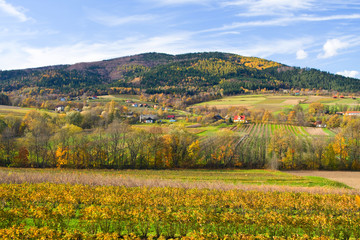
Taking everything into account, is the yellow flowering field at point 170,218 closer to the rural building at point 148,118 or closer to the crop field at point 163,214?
the crop field at point 163,214

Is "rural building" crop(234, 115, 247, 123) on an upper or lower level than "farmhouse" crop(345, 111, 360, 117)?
lower

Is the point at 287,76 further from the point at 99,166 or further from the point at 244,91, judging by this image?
the point at 99,166

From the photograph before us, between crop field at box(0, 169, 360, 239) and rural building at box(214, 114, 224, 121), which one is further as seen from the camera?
rural building at box(214, 114, 224, 121)

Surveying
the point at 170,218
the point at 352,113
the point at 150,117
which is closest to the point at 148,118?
the point at 150,117

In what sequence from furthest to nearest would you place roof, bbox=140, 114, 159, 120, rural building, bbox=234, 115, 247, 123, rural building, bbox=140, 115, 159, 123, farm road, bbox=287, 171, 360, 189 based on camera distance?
roof, bbox=140, 114, 159, 120
rural building, bbox=140, 115, 159, 123
rural building, bbox=234, 115, 247, 123
farm road, bbox=287, 171, 360, 189

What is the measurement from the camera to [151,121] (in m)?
91.2

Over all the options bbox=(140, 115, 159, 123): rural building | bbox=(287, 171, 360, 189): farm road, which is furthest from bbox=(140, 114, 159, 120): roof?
bbox=(287, 171, 360, 189): farm road

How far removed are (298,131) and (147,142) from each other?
48874mm

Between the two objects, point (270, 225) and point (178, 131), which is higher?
point (178, 131)

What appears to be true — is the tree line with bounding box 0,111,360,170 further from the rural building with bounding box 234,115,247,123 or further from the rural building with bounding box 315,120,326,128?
the rural building with bounding box 234,115,247,123

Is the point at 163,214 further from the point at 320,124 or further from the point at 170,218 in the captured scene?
the point at 320,124

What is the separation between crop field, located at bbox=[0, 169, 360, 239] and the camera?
1327cm

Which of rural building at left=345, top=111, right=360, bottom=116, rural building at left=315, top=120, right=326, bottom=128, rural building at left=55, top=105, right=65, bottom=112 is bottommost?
rural building at left=315, top=120, right=326, bottom=128

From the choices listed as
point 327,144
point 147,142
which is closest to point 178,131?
point 147,142
